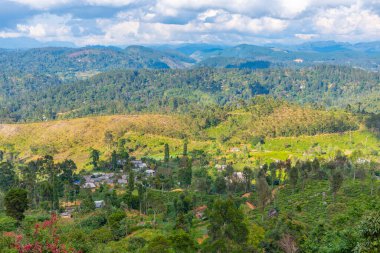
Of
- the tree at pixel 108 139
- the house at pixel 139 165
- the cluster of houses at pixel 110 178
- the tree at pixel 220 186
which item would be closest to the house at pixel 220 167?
the cluster of houses at pixel 110 178

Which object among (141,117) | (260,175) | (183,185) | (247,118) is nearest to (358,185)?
(260,175)

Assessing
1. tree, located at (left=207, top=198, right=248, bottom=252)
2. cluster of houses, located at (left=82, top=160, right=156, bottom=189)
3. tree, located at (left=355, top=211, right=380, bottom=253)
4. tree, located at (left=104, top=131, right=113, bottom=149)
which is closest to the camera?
tree, located at (left=355, top=211, right=380, bottom=253)

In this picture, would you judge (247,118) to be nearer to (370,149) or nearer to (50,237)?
(370,149)

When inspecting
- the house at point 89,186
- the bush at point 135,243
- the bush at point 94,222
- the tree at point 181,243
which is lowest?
the house at point 89,186

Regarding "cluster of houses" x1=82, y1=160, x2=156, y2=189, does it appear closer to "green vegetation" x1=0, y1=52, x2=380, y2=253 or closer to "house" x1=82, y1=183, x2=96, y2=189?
"house" x1=82, y1=183, x2=96, y2=189

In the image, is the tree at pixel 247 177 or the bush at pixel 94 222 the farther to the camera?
the tree at pixel 247 177

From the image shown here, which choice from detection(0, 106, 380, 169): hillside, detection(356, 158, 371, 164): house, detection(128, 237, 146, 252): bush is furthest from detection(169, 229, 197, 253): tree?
detection(356, 158, 371, 164): house

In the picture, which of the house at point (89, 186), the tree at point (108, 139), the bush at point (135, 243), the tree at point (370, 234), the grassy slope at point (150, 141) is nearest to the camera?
the tree at point (370, 234)

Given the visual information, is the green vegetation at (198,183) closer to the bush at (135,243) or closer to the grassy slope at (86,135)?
the bush at (135,243)
